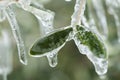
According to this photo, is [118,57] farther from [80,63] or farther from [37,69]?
[37,69]

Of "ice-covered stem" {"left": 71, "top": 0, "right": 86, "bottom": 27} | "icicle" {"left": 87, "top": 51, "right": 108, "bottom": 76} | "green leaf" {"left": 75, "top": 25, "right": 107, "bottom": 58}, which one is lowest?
"icicle" {"left": 87, "top": 51, "right": 108, "bottom": 76}

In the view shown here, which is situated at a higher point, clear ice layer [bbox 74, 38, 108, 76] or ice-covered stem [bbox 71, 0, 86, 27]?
ice-covered stem [bbox 71, 0, 86, 27]

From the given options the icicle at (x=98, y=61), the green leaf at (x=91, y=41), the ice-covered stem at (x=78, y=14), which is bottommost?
the icicle at (x=98, y=61)

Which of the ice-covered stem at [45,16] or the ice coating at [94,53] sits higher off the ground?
the ice-covered stem at [45,16]

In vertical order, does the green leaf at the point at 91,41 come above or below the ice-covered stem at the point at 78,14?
below

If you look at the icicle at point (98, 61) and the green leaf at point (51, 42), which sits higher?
the green leaf at point (51, 42)

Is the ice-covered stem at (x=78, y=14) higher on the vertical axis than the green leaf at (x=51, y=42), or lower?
higher
